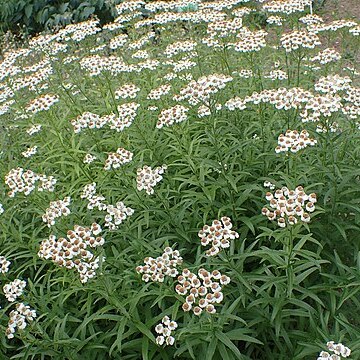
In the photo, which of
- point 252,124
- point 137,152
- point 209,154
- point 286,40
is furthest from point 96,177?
point 286,40

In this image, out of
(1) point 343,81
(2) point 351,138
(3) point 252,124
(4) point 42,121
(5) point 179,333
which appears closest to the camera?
(5) point 179,333

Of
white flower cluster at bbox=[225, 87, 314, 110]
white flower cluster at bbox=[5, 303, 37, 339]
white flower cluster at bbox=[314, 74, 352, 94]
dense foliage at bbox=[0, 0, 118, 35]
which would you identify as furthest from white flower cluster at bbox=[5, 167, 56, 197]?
dense foliage at bbox=[0, 0, 118, 35]

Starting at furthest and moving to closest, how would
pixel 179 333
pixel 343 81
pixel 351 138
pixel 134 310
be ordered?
pixel 351 138, pixel 343 81, pixel 134 310, pixel 179 333

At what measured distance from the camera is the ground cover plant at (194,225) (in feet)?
10.2

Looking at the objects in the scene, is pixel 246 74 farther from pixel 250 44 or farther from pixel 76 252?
pixel 76 252

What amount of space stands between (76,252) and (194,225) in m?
1.20

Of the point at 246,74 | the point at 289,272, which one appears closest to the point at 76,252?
the point at 289,272

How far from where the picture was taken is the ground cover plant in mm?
3117

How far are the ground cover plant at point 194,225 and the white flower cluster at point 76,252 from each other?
0.5 inches

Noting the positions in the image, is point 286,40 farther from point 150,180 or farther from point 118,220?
point 118,220

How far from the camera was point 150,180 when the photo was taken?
3549mm

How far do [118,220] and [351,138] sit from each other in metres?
2.03

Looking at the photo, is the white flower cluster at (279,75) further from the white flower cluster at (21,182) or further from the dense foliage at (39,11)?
the dense foliage at (39,11)

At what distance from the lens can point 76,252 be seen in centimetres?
302
